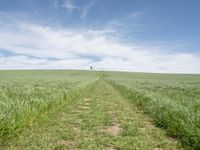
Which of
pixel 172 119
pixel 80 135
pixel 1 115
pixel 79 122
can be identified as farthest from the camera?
pixel 79 122

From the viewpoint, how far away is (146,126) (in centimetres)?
1288

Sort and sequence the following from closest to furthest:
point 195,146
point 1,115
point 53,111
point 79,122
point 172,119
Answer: point 195,146 → point 1,115 → point 172,119 → point 79,122 → point 53,111

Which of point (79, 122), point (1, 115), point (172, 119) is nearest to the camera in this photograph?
point (1, 115)

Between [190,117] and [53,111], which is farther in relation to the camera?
[53,111]

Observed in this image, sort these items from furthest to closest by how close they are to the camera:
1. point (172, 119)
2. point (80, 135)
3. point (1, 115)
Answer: point (172, 119)
point (80, 135)
point (1, 115)

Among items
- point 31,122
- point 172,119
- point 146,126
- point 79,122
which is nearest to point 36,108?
point 31,122

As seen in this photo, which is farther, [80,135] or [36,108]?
[36,108]

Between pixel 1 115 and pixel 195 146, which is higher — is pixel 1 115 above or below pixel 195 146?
above

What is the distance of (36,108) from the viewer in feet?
45.2

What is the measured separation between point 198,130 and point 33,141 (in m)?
5.37

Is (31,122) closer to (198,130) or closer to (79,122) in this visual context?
(79,122)

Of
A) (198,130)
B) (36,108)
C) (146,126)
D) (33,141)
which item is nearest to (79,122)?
(36,108)

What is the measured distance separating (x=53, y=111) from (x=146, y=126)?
6.08 meters

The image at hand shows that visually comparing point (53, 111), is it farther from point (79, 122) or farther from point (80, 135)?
→ point (80, 135)
